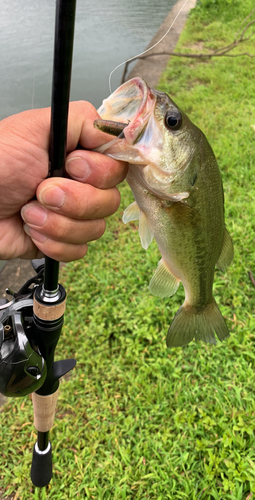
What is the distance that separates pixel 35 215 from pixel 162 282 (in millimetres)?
621

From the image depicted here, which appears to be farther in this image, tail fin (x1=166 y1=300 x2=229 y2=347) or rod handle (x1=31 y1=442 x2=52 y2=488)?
rod handle (x1=31 y1=442 x2=52 y2=488)

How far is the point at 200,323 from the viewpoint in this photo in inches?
63.7

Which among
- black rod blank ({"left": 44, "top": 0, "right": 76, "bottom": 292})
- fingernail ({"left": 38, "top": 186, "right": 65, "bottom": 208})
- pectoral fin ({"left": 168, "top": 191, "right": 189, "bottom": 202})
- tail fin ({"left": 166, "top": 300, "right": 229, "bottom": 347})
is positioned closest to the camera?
black rod blank ({"left": 44, "top": 0, "right": 76, "bottom": 292})

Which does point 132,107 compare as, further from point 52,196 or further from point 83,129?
point 52,196

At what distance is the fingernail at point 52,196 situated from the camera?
1011mm

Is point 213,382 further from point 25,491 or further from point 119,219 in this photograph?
point 119,219

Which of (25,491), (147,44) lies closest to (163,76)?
(147,44)

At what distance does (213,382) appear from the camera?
238cm

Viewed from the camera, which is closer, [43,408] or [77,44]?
[43,408]

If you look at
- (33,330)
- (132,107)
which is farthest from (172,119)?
(33,330)

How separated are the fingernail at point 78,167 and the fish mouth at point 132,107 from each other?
13cm

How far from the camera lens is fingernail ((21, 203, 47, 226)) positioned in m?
1.09

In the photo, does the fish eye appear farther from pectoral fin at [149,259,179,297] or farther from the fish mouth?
pectoral fin at [149,259,179,297]

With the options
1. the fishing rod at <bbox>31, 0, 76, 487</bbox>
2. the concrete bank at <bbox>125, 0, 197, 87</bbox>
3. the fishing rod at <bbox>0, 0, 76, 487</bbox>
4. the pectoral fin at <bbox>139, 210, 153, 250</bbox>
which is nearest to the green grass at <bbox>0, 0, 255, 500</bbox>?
the fishing rod at <bbox>31, 0, 76, 487</bbox>
